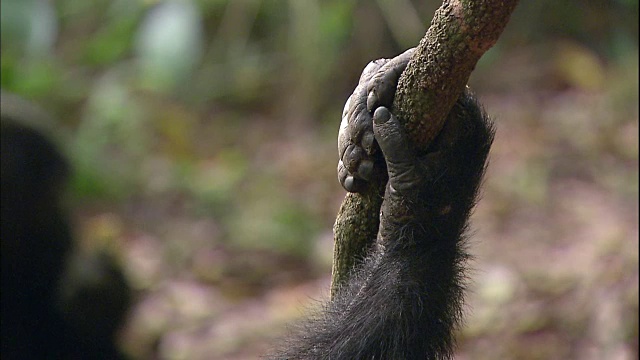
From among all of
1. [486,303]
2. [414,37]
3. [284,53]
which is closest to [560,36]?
[414,37]

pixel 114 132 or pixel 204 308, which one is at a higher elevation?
pixel 114 132

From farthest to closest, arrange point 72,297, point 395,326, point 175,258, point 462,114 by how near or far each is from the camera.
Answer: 1. point 175,258
2. point 72,297
3. point 395,326
4. point 462,114

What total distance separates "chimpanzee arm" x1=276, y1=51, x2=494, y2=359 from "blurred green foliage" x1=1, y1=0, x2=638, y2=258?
10.2 feet

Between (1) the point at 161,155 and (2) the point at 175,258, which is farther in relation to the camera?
(1) the point at 161,155

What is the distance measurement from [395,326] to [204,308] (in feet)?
9.60

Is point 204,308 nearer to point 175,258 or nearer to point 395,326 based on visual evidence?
point 175,258

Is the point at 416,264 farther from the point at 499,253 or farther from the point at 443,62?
the point at 499,253

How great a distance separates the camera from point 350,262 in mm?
1817

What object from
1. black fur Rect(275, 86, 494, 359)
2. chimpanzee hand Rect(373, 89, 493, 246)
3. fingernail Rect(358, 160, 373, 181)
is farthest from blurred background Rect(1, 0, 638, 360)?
fingernail Rect(358, 160, 373, 181)

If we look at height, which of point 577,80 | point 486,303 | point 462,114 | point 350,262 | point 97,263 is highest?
point 577,80

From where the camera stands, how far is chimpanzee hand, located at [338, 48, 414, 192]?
62.5 inches

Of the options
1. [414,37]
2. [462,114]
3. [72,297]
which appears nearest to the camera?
[462,114]

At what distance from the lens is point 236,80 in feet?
20.9

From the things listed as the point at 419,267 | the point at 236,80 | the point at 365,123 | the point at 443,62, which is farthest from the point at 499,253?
the point at 443,62
